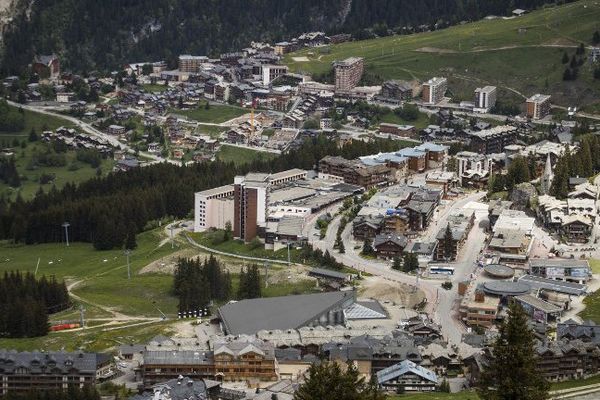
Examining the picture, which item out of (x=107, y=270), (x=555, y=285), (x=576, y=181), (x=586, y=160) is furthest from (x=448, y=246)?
(x=107, y=270)

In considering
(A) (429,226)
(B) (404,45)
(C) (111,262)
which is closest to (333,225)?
(A) (429,226)

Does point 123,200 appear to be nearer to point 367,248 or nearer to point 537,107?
point 367,248

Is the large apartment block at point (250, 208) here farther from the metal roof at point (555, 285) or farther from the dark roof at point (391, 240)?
Result: the metal roof at point (555, 285)

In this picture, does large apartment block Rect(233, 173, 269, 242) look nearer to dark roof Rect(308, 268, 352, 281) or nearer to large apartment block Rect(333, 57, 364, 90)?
dark roof Rect(308, 268, 352, 281)

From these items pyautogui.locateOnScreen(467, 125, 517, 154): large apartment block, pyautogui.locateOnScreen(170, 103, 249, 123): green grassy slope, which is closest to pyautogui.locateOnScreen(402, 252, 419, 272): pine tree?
pyautogui.locateOnScreen(467, 125, 517, 154): large apartment block

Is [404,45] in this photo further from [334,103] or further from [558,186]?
[558,186]
